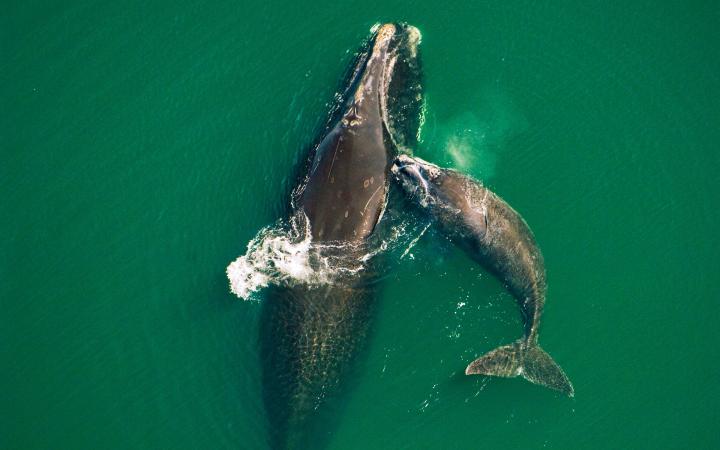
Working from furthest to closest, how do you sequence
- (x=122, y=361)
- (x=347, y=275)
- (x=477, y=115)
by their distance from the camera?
(x=477, y=115) → (x=122, y=361) → (x=347, y=275)

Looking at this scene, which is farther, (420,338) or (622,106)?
(622,106)

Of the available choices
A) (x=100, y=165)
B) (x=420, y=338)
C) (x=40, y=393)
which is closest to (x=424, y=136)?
(x=420, y=338)

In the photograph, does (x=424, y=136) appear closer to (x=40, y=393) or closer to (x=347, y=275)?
(x=347, y=275)

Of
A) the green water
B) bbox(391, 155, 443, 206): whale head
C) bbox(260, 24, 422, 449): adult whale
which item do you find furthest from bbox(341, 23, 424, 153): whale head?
bbox(391, 155, 443, 206): whale head

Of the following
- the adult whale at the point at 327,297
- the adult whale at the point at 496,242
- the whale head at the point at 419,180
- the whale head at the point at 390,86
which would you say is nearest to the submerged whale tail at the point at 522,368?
the adult whale at the point at 496,242

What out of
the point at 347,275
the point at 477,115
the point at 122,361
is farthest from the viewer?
the point at 477,115

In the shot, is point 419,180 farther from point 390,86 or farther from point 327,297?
point 327,297

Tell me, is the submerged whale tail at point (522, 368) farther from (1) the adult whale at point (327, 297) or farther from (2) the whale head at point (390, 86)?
(2) the whale head at point (390, 86)
